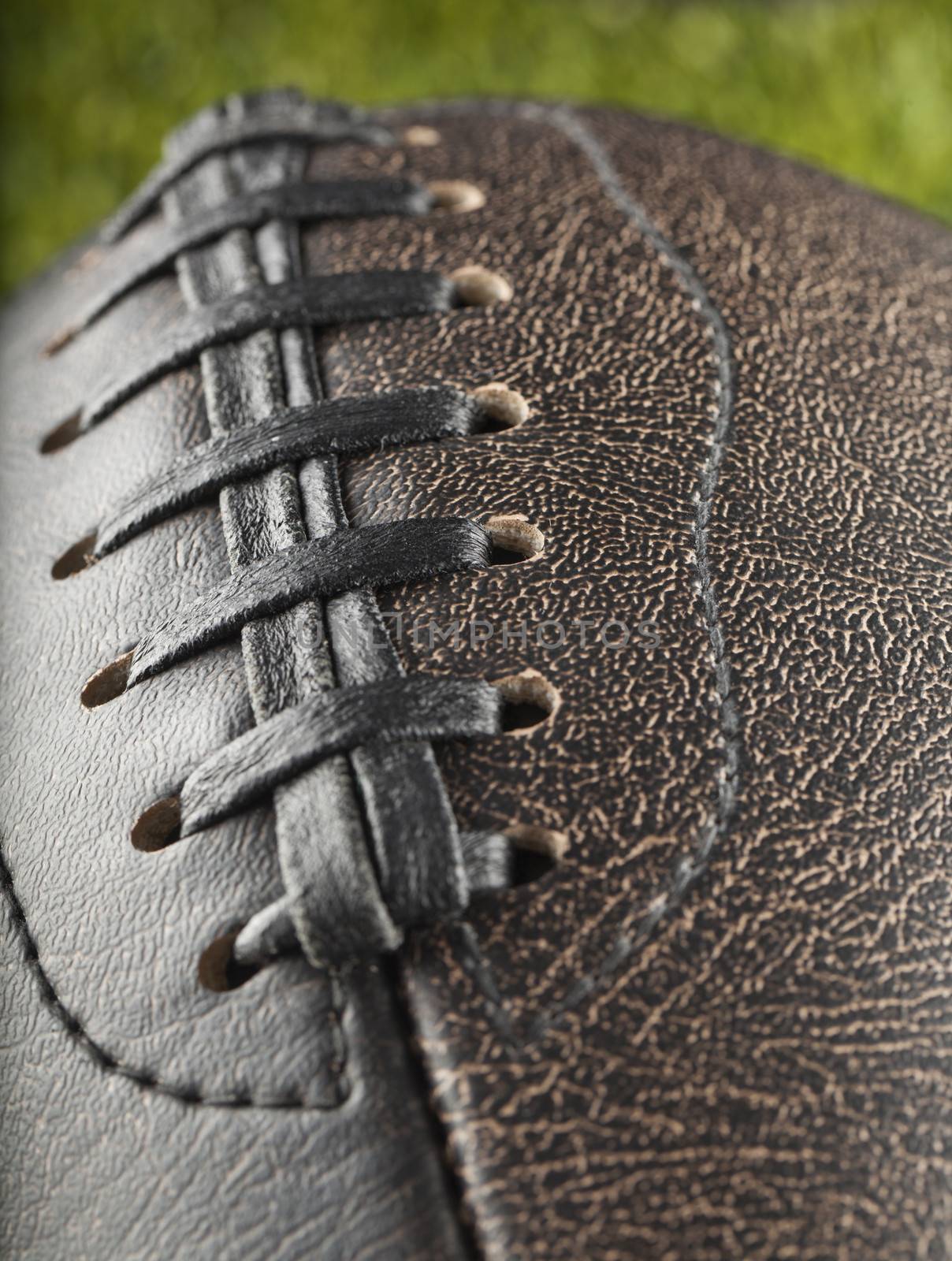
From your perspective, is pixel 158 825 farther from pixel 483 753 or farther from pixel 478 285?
pixel 478 285

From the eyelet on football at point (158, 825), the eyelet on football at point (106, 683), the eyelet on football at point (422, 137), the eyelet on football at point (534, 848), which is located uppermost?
the eyelet on football at point (422, 137)

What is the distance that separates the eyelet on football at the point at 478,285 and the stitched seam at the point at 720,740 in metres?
0.12

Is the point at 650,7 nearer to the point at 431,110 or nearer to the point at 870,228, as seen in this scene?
the point at 431,110

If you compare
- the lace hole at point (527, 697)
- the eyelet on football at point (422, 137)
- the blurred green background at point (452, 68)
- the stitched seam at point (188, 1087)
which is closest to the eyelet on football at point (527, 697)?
the lace hole at point (527, 697)

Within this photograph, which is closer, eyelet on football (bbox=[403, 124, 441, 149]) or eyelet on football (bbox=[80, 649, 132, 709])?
eyelet on football (bbox=[80, 649, 132, 709])

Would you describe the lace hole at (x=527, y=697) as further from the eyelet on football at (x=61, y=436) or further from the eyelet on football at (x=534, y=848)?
the eyelet on football at (x=61, y=436)

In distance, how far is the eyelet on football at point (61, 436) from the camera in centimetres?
98

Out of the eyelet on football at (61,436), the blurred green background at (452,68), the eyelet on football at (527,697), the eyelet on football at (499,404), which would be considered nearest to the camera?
the eyelet on football at (527,697)

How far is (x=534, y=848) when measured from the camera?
2.20 ft

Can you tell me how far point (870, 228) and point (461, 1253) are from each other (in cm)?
81

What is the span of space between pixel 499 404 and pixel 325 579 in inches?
7.2

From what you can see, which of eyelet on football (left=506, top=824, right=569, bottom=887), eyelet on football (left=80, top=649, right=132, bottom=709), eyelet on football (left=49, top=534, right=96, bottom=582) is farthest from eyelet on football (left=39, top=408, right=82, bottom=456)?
eyelet on football (left=506, top=824, right=569, bottom=887)

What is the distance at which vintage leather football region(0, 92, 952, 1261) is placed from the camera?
0.60 metres

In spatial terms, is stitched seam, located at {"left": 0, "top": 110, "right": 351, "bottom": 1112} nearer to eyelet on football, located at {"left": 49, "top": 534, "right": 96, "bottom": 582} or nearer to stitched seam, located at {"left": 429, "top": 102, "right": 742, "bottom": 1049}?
stitched seam, located at {"left": 429, "top": 102, "right": 742, "bottom": 1049}
